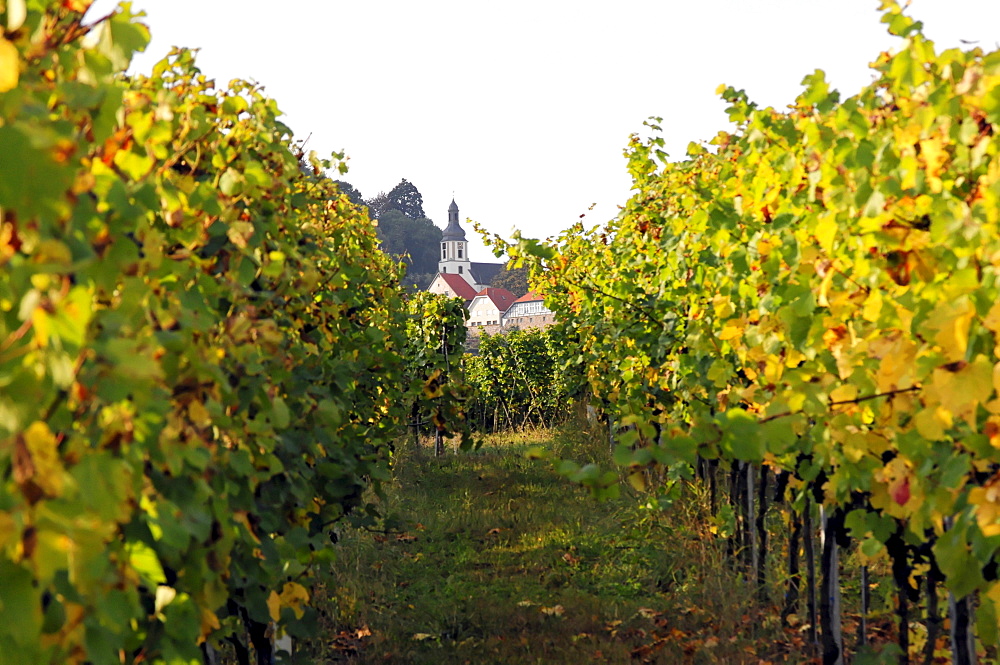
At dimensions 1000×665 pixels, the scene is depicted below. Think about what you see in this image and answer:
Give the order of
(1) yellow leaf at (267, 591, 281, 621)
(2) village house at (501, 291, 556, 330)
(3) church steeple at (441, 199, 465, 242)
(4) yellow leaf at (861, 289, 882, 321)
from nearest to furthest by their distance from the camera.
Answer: (4) yellow leaf at (861, 289, 882, 321) → (1) yellow leaf at (267, 591, 281, 621) → (2) village house at (501, 291, 556, 330) → (3) church steeple at (441, 199, 465, 242)

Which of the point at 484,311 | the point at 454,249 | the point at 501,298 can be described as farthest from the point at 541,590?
the point at 454,249

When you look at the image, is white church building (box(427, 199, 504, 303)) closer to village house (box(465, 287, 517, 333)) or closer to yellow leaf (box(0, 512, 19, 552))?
village house (box(465, 287, 517, 333))

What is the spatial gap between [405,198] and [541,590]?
81.3 meters

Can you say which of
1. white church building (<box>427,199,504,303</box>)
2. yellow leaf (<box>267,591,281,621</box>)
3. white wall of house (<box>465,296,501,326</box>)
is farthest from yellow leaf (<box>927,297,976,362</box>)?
white church building (<box>427,199,504,303</box>)

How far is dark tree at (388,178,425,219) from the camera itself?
3359 inches

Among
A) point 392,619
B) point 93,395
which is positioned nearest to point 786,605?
point 392,619

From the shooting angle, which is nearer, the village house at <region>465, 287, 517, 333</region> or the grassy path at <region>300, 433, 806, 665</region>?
the grassy path at <region>300, 433, 806, 665</region>

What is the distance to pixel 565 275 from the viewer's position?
9.41 m

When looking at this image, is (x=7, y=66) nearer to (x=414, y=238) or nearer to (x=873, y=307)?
(x=873, y=307)

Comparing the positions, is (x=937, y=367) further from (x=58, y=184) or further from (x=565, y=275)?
(x=565, y=275)

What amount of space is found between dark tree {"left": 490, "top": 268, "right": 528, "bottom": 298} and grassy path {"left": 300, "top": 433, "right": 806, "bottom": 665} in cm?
6104

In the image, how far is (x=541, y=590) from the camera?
20.2 ft

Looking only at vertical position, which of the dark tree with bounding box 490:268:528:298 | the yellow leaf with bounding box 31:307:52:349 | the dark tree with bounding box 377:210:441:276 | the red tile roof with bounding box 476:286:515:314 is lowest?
the yellow leaf with bounding box 31:307:52:349

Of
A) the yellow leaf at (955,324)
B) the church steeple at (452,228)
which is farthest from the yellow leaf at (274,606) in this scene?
the church steeple at (452,228)
